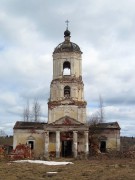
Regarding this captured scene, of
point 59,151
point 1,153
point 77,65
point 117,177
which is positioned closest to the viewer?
point 117,177

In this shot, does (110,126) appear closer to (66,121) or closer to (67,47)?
(66,121)

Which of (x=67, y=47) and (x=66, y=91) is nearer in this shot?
(x=66, y=91)


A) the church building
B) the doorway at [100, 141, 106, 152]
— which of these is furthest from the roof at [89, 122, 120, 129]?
the church building

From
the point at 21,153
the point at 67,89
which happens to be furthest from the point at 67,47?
the point at 21,153

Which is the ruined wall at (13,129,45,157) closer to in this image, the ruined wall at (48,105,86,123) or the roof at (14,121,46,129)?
the roof at (14,121,46,129)

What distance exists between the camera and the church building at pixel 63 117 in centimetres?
3581

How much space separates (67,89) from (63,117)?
3.30m

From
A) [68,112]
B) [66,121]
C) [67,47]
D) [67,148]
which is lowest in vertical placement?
[67,148]

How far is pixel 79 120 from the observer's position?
122 feet

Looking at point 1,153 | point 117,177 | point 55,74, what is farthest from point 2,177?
point 55,74

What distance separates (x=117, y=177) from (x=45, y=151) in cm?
2151

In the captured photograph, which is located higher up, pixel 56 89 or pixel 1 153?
pixel 56 89

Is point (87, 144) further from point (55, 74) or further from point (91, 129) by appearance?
point (55, 74)

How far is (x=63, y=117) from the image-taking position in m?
36.0
